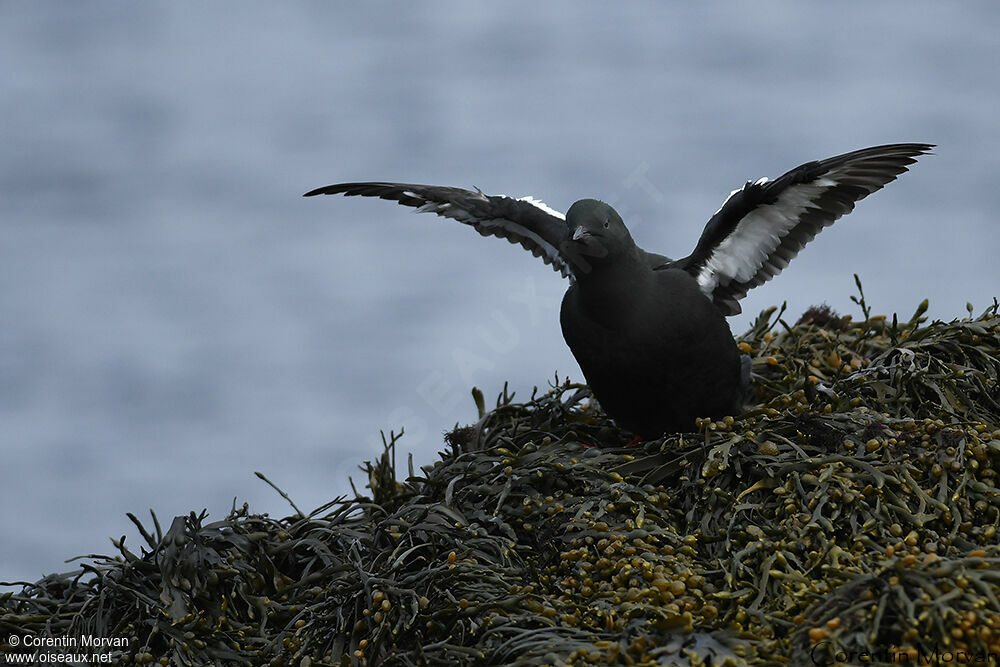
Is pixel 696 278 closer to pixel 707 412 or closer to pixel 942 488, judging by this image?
pixel 707 412

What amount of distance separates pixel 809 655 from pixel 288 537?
2794 millimetres

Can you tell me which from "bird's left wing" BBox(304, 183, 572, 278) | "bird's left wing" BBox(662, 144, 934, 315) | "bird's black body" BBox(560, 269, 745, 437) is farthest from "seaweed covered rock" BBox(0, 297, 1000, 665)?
"bird's left wing" BBox(304, 183, 572, 278)

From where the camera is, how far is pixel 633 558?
169 inches

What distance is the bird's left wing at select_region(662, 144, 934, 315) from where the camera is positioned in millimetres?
5711

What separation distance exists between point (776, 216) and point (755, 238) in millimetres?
180

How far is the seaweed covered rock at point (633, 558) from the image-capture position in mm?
3758

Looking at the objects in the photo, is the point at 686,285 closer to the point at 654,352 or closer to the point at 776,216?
the point at 654,352

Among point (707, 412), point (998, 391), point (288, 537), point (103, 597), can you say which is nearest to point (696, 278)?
point (707, 412)
